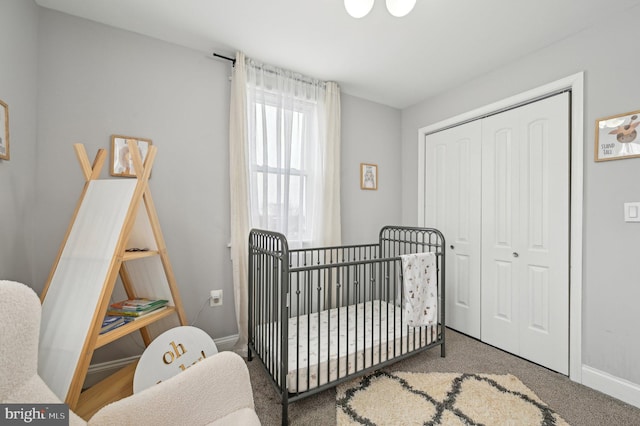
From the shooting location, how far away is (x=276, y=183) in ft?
7.72

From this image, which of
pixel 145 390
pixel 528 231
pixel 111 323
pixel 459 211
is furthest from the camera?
pixel 459 211

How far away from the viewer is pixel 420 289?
2002 millimetres

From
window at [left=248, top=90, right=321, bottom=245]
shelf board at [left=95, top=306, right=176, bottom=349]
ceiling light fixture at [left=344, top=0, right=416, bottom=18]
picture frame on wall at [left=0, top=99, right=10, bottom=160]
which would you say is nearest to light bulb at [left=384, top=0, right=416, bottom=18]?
ceiling light fixture at [left=344, top=0, right=416, bottom=18]

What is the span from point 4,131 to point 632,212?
3525 mm

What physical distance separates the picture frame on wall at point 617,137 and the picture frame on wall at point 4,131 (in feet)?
11.3

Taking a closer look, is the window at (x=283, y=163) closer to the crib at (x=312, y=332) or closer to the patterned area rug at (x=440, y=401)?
the crib at (x=312, y=332)

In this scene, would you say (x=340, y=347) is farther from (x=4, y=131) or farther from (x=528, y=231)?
(x=4, y=131)

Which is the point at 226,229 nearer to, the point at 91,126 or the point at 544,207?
the point at 91,126

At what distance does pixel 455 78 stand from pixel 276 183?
6.34 ft

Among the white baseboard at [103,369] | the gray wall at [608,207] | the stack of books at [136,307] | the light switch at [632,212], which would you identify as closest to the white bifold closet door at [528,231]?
the gray wall at [608,207]

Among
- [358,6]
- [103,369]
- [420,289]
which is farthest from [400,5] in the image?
[103,369]

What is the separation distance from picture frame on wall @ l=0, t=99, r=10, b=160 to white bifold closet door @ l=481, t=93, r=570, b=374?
10.7ft

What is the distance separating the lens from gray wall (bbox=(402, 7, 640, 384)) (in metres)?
1.63

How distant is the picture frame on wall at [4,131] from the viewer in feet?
4.32
